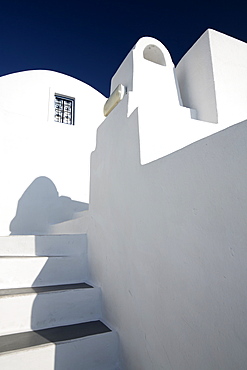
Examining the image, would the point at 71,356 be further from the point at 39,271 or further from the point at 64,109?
the point at 64,109

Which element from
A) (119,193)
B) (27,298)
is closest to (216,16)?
(119,193)

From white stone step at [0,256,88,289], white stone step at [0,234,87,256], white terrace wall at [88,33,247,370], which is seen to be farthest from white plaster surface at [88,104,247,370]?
white stone step at [0,234,87,256]

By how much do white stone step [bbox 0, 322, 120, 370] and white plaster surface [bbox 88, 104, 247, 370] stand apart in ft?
0.47

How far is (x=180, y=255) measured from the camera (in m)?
1.28

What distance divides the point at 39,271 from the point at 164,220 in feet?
5.49

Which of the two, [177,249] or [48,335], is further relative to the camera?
[48,335]

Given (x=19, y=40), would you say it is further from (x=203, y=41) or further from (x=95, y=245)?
(x=95, y=245)

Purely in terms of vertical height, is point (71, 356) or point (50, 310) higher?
point (50, 310)

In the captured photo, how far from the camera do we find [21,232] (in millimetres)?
4496

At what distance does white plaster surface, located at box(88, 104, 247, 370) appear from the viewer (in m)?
0.96

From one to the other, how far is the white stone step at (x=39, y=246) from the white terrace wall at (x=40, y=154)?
1.90 meters

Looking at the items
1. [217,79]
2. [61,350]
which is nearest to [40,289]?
[61,350]

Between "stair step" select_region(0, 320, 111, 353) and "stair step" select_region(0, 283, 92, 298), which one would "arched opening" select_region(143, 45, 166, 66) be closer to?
"stair step" select_region(0, 283, 92, 298)

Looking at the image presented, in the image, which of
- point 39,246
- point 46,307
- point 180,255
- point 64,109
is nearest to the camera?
point 180,255
